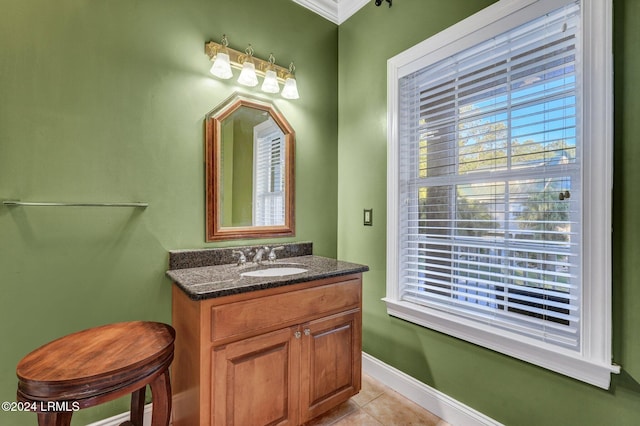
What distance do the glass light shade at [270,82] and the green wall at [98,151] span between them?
8.1 inches

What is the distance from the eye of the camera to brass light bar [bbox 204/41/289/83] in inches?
70.1

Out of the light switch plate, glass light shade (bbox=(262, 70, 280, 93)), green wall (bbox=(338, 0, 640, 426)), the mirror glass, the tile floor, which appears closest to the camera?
green wall (bbox=(338, 0, 640, 426))

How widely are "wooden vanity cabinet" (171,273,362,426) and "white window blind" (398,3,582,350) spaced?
564mm

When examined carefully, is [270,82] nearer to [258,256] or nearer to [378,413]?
[258,256]

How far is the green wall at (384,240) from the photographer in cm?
115

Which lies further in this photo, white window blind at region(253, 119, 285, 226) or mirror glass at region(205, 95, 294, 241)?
white window blind at region(253, 119, 285, 226)

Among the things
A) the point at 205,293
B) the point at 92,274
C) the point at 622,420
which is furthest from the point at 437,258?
the point at 92,274

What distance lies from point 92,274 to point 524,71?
2.30m

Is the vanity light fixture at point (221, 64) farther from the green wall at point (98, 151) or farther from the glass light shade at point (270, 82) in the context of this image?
the glass light shade at point (270, 82)

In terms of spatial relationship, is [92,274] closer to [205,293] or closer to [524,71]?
[205,293]

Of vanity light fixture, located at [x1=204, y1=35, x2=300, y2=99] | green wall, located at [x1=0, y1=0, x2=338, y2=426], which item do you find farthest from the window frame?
green wall, located at [x1=0, y1=0, x2=338, y2=426]

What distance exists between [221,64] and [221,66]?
0.01 metres

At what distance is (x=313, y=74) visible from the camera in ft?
7.46

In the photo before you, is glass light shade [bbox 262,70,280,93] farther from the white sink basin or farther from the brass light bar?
the white sink basin
